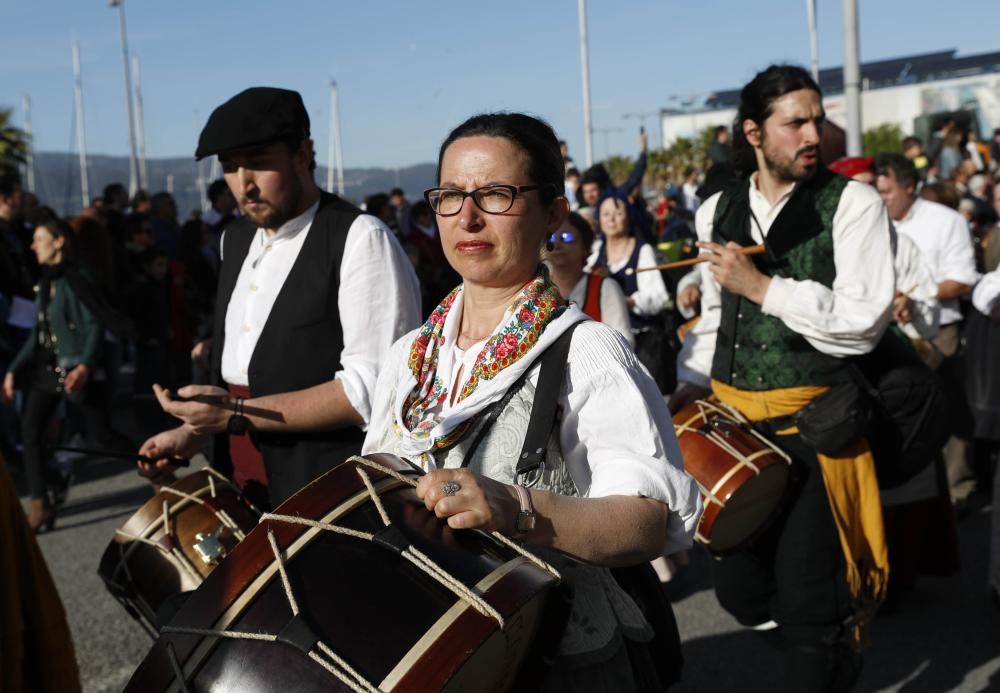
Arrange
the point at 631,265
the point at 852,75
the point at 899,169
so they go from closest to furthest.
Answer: the point at 899,169 → the point at 631,265 → the point at 852,75

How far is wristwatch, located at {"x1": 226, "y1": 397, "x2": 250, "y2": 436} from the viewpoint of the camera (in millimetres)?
2799

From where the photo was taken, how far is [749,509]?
3105mm

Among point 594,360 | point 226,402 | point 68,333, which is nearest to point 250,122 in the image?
point 226,402

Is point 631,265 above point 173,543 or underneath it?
above

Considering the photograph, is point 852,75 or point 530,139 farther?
point 852,75

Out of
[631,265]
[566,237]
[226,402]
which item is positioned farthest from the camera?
[631,265]

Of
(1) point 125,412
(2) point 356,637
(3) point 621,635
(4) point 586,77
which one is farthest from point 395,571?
(4) point 586,77

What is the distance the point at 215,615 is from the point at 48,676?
119cm

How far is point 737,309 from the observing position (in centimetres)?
338

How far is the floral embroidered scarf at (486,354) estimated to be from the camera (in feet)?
6.25

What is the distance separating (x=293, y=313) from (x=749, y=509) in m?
1.39

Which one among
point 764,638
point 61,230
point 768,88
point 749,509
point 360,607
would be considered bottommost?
point 764,638

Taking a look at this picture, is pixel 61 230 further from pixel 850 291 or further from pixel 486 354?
pixel 486 354

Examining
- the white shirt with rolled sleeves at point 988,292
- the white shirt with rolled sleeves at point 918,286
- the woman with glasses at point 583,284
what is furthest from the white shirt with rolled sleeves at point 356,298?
the white shirt with rolled sleeves at point 988,292
